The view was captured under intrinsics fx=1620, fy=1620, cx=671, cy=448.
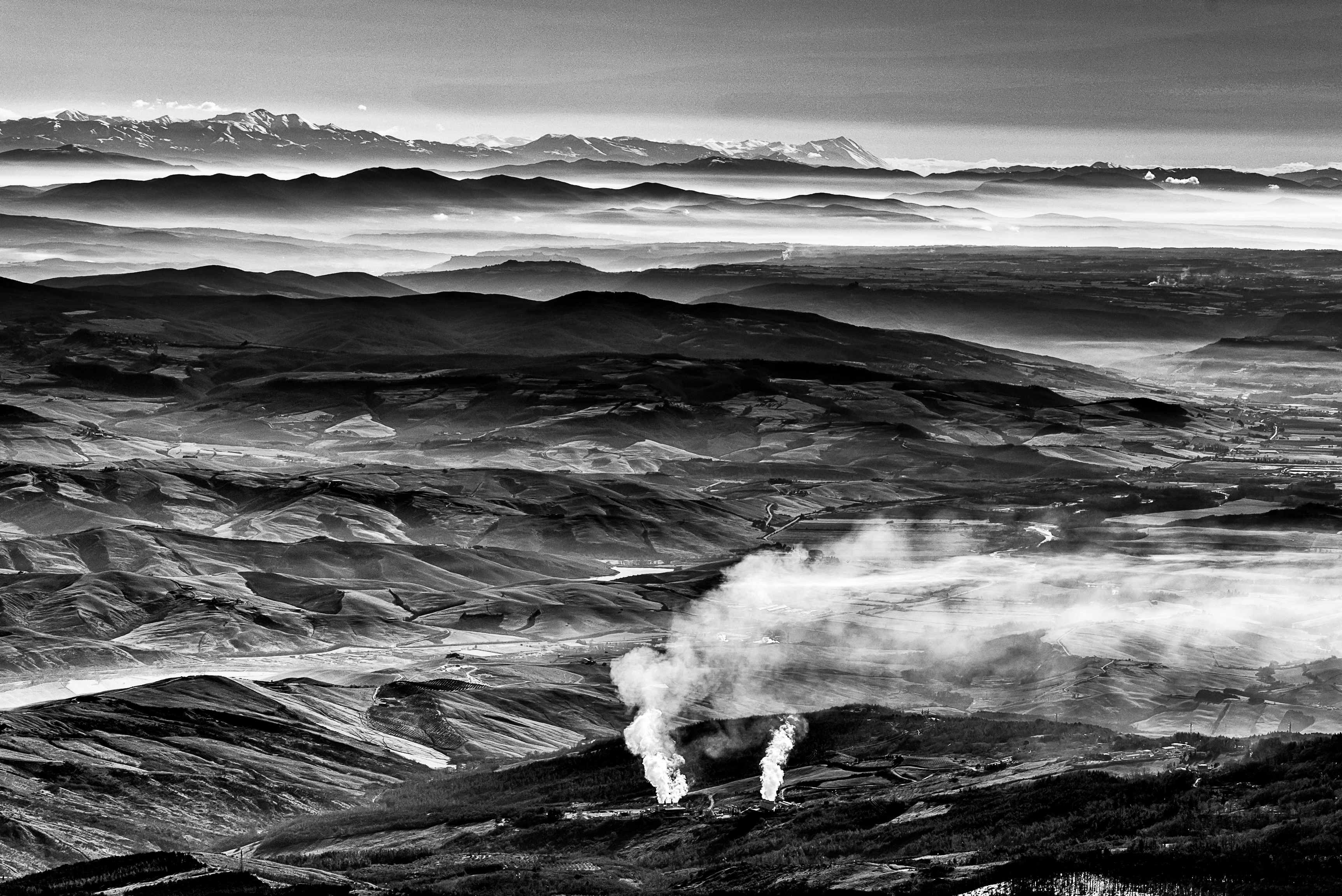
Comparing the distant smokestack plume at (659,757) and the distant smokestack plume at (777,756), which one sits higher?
the distant smokestack plume at (777,756)

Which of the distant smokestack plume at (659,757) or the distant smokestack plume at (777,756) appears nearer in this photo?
the distant smokestack plume at (777,756)

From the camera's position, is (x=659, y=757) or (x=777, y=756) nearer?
(x=777, y=756)

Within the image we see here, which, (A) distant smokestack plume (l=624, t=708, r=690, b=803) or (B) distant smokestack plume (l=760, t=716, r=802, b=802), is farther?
(A) distant smokestack plume (l=624, t=708, r=690, b=803)

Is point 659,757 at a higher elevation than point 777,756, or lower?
lower

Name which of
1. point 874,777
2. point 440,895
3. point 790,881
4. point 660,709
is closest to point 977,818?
point 790,881

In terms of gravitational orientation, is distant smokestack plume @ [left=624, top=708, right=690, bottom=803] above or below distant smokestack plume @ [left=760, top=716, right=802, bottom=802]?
below
